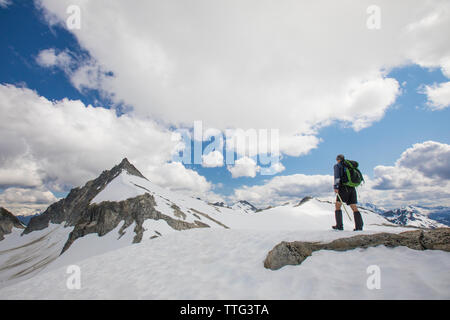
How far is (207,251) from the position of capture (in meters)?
9.66

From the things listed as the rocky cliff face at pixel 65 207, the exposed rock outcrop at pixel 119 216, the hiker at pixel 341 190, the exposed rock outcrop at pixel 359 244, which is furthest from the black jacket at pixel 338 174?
the rocky cliff face at pixel 65 207

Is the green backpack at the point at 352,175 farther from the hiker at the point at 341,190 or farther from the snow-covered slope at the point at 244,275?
the snow-covered slope at the point at 244,275

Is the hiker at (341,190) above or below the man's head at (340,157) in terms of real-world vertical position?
below

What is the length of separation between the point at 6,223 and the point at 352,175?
263024mm

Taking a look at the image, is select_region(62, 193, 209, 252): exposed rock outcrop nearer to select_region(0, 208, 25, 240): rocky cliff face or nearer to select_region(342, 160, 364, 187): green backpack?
select_region(342, 160, 364, 187): green backpack

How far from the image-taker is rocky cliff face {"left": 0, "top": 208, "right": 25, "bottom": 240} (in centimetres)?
Answer: 16865

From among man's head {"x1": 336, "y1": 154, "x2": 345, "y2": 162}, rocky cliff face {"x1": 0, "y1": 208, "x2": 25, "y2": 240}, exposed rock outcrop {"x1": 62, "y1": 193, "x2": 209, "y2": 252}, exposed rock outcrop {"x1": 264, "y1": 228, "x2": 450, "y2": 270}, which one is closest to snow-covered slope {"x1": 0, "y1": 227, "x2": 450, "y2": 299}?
exposed rock outcrop {"x1": 264, "y1": 228, "x2": 450, "y2": 270}

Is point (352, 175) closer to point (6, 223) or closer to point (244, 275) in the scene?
point (244, 275)

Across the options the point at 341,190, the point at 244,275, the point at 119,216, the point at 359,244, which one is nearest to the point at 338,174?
the point at 341,190

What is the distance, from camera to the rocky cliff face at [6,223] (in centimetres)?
16865

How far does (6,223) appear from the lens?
175 metres

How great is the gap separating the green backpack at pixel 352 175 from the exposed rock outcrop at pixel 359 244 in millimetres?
2803

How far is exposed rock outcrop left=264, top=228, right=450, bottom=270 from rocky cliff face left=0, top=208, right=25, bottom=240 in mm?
245863
